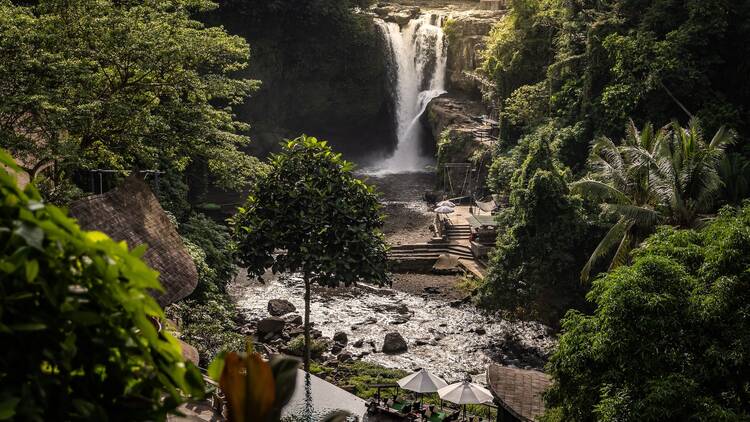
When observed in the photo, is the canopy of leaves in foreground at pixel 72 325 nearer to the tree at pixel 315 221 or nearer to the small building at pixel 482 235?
the tree at pixel 315 221

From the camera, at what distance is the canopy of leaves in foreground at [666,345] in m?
10.4

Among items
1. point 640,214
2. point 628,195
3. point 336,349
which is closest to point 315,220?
point 336,349

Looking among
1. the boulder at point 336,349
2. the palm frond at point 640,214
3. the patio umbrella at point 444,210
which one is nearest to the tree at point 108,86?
the boulder at point 336,349

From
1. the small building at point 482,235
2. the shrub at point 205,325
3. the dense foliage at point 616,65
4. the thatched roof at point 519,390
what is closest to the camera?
the thatched roof at point 519,390

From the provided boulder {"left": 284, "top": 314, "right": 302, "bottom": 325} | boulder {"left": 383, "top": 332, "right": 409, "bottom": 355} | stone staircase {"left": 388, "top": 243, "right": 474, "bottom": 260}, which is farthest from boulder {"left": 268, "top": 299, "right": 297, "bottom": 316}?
stone staircase {"left": 388, "top": 243, "right": 474, "bottom": 260}

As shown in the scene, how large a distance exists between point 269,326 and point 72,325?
21.7 meters

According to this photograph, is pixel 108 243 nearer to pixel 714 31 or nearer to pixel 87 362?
pixel 87 362

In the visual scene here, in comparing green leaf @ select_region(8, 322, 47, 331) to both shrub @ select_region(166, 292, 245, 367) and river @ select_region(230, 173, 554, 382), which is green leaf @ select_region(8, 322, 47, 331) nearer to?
shrub @ select_region(166, 292, 245, 367)

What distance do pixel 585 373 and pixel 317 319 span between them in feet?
49.6

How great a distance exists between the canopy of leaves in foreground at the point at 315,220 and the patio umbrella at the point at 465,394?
294cm

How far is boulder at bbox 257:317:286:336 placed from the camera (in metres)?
24.0

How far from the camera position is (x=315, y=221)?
16797 millimetres

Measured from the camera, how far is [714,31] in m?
26.8

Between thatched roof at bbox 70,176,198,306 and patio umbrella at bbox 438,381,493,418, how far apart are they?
9.67 meters
